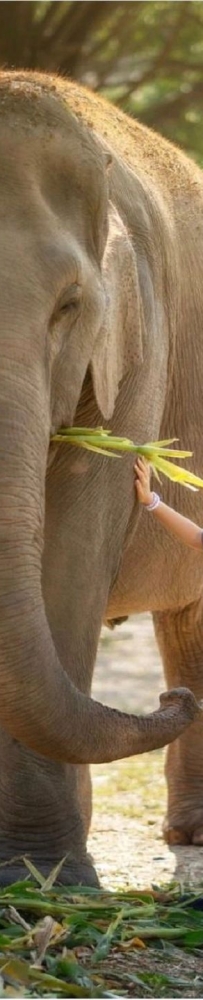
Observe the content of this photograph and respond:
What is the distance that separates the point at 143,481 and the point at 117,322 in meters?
0.38

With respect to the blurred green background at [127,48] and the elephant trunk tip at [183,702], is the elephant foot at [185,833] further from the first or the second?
the blurred green background at [127,48]

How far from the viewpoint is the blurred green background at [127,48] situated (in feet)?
42.5

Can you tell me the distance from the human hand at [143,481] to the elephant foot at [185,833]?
206 cm

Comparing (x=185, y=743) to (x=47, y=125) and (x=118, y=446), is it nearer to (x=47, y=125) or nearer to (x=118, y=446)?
(x=118, y=446)

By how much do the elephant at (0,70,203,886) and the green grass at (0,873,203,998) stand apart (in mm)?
279

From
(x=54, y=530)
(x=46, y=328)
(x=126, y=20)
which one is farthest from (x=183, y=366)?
(x=126, y=20)

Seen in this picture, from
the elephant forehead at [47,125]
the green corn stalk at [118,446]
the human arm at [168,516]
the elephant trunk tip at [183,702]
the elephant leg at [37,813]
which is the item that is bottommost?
the elephant leg at [37,813]

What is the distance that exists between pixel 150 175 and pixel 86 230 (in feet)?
3.69

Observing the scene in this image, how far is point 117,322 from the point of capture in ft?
18.0

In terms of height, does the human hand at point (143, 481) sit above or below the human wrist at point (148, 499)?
above

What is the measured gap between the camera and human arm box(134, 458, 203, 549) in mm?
5488

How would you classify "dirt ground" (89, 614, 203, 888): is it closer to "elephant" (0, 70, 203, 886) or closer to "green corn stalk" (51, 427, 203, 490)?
"elephant" (0, 70, 203, 886)

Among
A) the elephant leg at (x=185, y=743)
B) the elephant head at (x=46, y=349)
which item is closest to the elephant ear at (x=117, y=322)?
the elephant head at (x=46, y=349)

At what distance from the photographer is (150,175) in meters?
6.36
